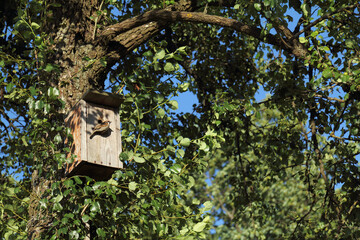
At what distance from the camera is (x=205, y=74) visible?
26.7ft

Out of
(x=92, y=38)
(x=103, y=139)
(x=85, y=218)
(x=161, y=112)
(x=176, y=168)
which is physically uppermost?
(x=92, y=38)

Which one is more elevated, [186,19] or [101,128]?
[186,19]

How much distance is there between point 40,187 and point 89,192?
2.16 feet

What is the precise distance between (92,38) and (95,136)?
3.70 ft

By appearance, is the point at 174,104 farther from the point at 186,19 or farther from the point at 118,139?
the point at 186,19

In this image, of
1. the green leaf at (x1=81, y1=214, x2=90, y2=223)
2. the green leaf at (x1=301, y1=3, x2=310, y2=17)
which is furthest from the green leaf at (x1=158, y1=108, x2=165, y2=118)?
the green leaf at (x1=301, y1=3, x2=310, y2=17)

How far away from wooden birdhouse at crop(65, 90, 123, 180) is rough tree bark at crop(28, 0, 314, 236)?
0.30 metres

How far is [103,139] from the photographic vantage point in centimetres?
459

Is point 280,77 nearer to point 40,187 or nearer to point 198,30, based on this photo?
point 198,30

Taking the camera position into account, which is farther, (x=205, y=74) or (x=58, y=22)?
(x=205, y=74)

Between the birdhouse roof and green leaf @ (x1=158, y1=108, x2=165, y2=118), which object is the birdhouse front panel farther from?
green leaf @ (x1=158, y1=108, x2=165, y2=118)

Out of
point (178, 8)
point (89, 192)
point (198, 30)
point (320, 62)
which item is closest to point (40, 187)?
point (89, 192)

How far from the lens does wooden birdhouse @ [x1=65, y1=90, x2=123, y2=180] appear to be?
4.40 metres

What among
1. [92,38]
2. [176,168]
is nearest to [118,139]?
[176,168]
